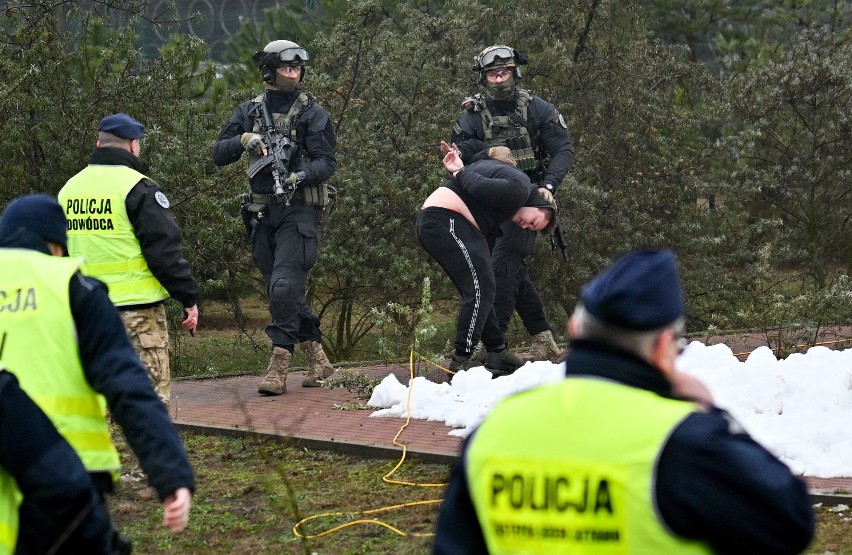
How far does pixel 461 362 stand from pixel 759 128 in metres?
7.42

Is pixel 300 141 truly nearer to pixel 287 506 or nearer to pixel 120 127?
pixel 120 127

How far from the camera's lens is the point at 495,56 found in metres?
10.5

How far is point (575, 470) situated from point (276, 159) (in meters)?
7.50

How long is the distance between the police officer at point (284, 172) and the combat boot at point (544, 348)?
1989 mm

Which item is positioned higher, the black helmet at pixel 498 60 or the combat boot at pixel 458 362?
the black helmet at pixel 498 60

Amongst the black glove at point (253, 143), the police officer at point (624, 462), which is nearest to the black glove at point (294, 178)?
the black glove at point (253, 143)

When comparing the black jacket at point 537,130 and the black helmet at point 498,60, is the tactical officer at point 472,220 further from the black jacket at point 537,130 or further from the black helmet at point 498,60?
the black helmet at point 498,60

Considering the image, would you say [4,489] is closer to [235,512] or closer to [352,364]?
[235,512]

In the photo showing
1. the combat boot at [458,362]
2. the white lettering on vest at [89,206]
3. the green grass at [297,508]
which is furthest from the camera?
the combat boot at [458,362]

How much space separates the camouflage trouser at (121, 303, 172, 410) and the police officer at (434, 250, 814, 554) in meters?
4.43

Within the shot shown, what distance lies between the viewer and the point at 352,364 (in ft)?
41.0

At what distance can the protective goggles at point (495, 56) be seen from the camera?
34.4 feet

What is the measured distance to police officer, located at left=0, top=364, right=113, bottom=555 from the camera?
3648 millimetres

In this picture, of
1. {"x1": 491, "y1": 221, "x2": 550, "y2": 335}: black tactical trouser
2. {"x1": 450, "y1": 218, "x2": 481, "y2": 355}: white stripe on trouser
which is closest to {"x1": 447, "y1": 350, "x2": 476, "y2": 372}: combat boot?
{"x1": 450, "y1": 218, "x2": 481, "y2": 355}: white stripe on trouser
